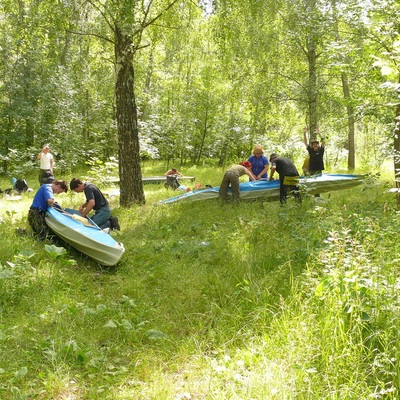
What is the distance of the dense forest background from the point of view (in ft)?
25.2

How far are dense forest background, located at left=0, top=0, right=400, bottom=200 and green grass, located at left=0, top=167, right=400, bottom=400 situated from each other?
5.83 feet

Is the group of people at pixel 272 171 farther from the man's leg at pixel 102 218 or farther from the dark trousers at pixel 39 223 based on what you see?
the dark trousers at pixel 39 223

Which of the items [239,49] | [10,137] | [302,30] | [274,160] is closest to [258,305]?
[274,160]

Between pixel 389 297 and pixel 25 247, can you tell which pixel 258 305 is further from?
pixel 25 247

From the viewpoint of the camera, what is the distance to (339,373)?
253 centimetres

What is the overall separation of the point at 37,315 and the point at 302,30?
11.0 metres

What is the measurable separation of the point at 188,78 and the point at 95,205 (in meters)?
17.2

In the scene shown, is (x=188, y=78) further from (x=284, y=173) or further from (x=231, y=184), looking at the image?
(x=284, y=173)

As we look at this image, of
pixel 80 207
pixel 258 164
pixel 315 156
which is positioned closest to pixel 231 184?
pixel 258 164

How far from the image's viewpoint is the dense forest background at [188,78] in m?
7.70

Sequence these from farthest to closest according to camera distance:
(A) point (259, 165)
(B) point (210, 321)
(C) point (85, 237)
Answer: (A) point (259, 165) < (C) point (85, 237) < (B) point (210, 321)

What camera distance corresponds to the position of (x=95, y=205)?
22.7ft

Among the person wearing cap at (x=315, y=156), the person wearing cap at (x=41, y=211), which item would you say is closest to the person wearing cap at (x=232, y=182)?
the person wearing cap at (x=315, y=156)

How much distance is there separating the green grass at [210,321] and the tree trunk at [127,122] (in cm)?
302
